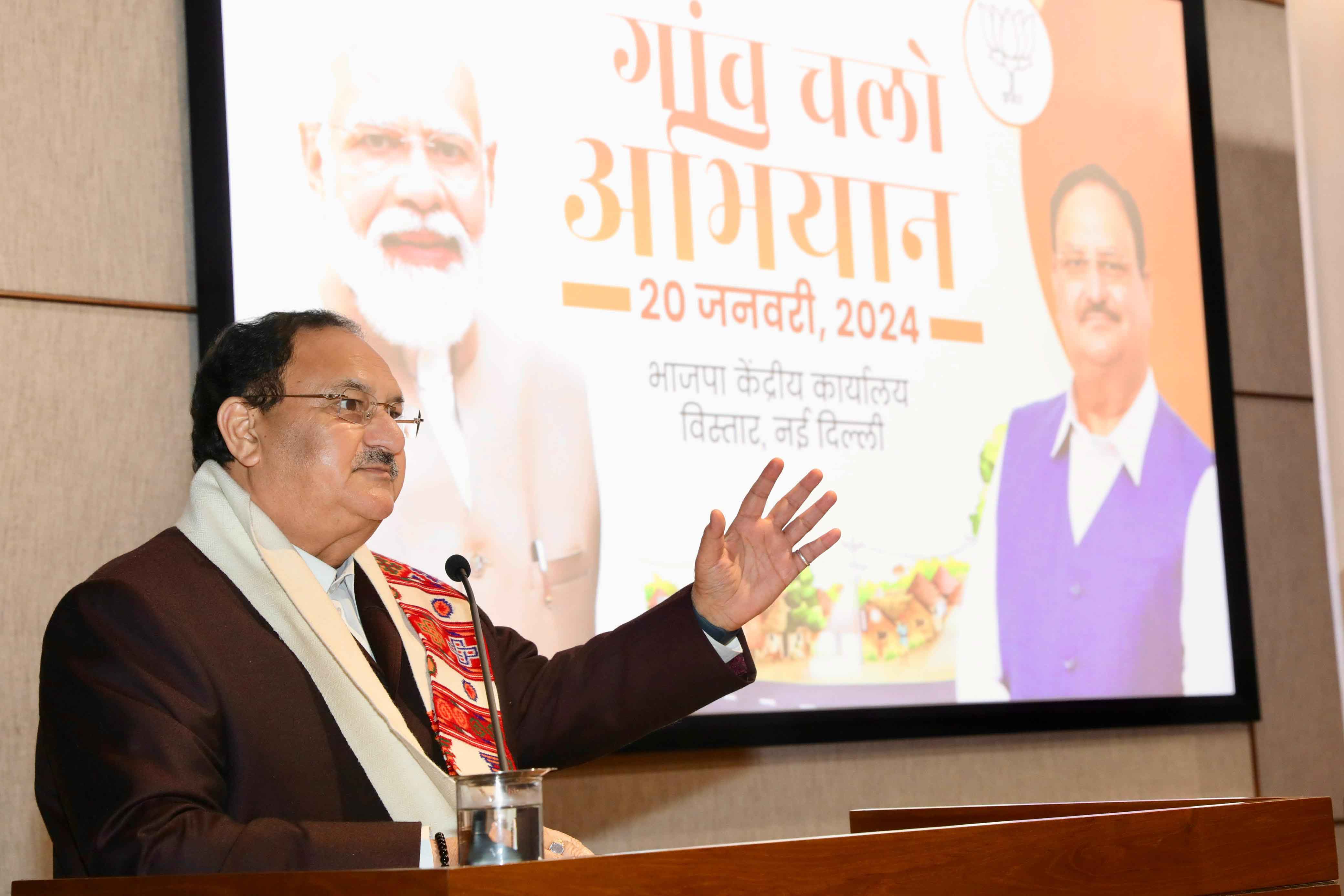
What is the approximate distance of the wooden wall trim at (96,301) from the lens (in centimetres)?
246

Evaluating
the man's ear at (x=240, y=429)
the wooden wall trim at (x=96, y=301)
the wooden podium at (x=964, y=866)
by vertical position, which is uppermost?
the wooden wall trim at (x=96, y=301)

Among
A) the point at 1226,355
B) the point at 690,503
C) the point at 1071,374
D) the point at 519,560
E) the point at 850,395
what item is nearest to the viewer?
the point at 519,560

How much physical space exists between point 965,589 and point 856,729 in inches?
17.5

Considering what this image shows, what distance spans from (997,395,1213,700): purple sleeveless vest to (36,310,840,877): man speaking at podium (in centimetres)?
138

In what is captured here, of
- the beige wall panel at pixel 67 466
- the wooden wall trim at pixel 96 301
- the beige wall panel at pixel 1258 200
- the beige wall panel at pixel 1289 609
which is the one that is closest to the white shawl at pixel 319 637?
the beige wall panel at pixel 67 466

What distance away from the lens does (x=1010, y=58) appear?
3.67 meters

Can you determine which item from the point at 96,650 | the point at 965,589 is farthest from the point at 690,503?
the point at 96,650

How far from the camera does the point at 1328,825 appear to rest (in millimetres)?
1835

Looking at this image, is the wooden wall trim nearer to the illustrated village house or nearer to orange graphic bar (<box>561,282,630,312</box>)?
orange graphic bar (<box>561,282,630,312</box>)

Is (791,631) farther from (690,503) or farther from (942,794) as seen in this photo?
(942,794)

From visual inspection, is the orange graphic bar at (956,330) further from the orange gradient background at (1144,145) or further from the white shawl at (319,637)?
the white shawl at (319,637)

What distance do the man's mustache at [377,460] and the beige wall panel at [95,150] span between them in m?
0.70

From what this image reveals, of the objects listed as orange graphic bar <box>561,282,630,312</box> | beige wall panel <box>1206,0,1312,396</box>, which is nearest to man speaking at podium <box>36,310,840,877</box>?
orange graphic bar <box>561,282,630,312</box>

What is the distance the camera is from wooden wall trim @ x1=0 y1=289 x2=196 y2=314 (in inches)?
96.7
